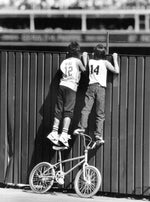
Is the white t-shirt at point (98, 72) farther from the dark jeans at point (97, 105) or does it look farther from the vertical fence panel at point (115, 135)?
the vertical fence panel at point (115, 135)

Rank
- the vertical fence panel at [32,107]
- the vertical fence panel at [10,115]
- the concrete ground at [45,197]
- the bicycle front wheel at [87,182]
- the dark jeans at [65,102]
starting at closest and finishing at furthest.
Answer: the concrete ground at [45,197], the bicycle front wheel at [87,182], the dark jeans at [65,102], the vertical fence panel at [32,107], the vertical fence panel at [10,115]

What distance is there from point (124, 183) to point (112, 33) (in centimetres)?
505

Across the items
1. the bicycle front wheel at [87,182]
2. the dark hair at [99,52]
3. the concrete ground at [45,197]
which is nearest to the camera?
the concrete ground at [45,197]

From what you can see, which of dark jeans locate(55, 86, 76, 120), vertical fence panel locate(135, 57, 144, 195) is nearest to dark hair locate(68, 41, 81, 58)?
dark jeans locate(55, 86, 76, 120)

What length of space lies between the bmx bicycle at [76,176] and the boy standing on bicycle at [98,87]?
214mm

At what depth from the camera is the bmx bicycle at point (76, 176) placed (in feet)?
32.0

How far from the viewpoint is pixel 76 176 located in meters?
9.85

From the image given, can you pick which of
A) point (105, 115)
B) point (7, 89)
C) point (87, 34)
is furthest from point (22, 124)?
point (87, 34)

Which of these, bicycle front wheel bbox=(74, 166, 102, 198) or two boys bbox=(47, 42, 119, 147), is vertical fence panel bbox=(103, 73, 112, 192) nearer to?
two boys bbox=(47, 42, 119, 147)

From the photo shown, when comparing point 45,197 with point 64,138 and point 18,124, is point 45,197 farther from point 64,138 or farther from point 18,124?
point 18,124

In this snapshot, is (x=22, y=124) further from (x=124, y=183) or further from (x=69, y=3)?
(x=69, y=3)

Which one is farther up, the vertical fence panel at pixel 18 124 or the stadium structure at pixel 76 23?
the stadium structure at pixel 76 23

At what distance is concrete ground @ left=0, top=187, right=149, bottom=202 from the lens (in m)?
9.54

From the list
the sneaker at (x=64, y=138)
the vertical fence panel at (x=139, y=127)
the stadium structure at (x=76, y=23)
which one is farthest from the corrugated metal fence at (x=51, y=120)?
the stadium structure at (x=76, y=23)
